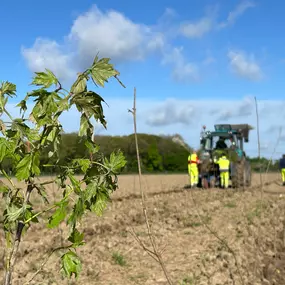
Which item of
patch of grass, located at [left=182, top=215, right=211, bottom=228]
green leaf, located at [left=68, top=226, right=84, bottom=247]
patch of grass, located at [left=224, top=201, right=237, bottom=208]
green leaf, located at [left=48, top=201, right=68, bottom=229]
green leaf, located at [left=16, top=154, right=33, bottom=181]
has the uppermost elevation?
green leaf, located at [left=16, top=154, right=33, bottom=181]

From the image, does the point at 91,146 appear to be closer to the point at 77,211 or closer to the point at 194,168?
the point at 77,211

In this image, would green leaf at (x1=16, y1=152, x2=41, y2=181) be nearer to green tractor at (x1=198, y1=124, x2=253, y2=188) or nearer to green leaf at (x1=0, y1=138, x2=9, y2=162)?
green leaf at (x1=0, y1=138, x2=9, y2=162)

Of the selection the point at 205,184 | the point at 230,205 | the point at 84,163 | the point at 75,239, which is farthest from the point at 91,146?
the point at 205,184

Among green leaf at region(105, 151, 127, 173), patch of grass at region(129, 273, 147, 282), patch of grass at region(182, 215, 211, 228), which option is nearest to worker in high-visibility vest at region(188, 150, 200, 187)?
patch of grass at region(182, 215, 211, 228)

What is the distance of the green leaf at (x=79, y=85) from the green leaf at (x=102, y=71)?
1.8 inches

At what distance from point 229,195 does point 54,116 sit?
10934 millimetres

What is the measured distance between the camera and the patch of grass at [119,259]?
17.2ft

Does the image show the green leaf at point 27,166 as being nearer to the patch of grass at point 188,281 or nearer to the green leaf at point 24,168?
the green leaf at point 24,168

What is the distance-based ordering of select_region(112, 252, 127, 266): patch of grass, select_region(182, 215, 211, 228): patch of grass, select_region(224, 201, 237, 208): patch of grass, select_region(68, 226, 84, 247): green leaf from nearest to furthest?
select_region(68, 226, 84, 247): green leaf → select_region(112, 252, 127, 266): patch of grass → select_region(182, 215, 211, 228): patch of grass → select_region(224, 201, 237, 208): patch of grass

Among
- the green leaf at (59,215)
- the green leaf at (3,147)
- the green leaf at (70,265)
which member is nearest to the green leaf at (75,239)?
the green leaf at (70,265)

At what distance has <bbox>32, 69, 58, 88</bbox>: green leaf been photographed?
6.95 ft

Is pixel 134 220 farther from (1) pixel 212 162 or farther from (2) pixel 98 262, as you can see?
(1) pixel 212 162

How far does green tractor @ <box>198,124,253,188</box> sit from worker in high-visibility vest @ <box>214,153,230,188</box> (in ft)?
0.56

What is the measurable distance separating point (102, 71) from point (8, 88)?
48 centimetres
